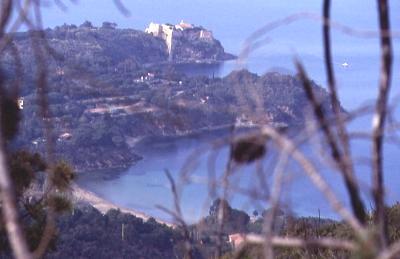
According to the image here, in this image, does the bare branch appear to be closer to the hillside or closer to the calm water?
the calm water

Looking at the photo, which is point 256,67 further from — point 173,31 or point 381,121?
point 173,31

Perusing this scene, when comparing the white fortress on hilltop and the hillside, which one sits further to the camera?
the white fortress on hilltop

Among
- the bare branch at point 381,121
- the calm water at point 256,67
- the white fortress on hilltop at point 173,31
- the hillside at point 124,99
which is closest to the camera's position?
the bare branch at point 381,121

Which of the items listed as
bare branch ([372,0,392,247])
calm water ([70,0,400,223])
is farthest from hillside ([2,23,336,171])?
bare branch ([372,0,392,247])

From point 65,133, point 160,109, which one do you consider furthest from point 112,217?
point 160,109

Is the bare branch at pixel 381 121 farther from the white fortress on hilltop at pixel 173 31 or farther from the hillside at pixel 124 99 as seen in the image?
the white fortress on hilltop at pixel 173 31

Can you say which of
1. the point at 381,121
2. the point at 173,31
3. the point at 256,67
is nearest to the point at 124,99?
the point at 381,121

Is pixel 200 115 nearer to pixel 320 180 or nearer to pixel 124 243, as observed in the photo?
pixel 320 180

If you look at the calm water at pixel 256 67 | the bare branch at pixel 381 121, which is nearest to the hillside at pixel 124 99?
the calm water at pixel 256 67
